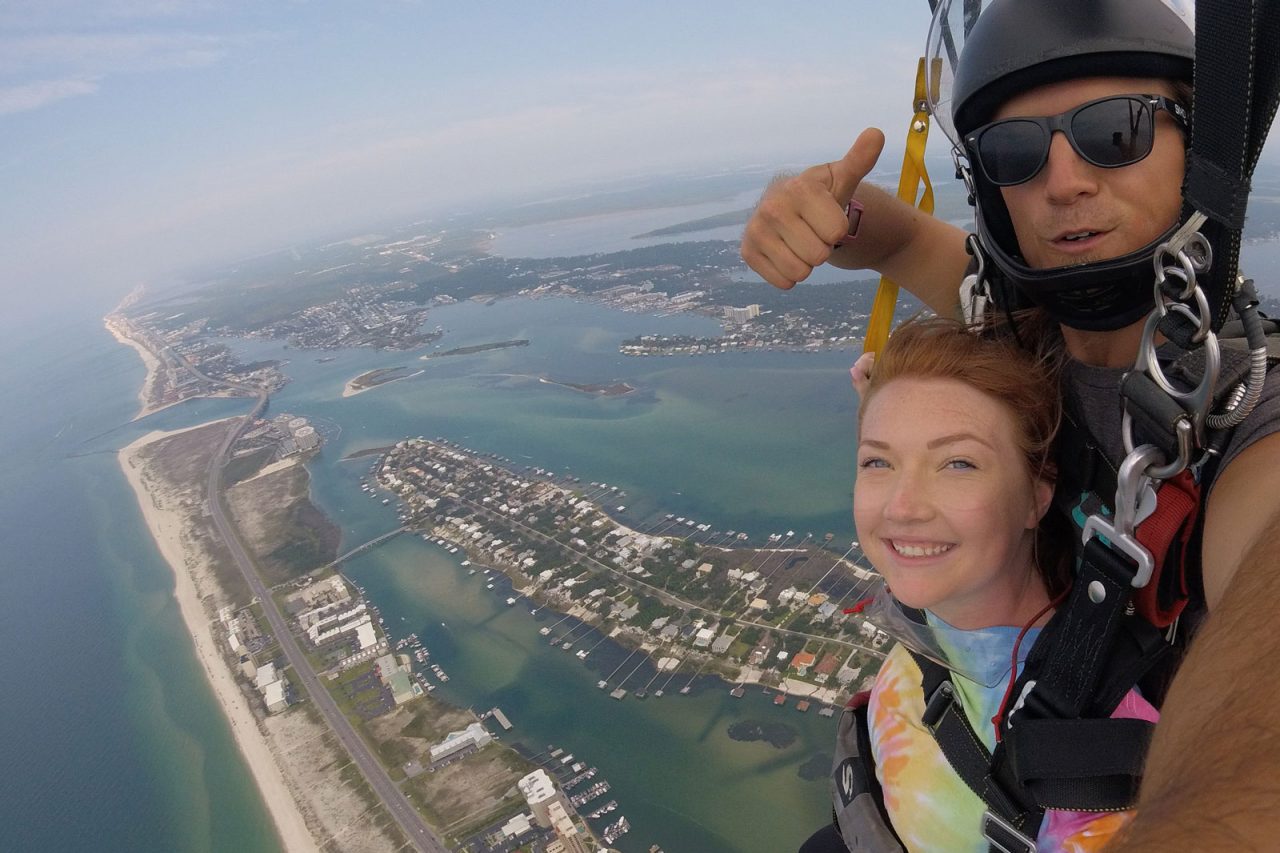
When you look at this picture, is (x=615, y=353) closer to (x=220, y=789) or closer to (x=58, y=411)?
(x=220, y=789)

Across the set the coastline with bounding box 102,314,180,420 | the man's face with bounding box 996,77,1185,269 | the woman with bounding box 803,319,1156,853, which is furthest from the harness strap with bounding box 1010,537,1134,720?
the coastline with bounding box 102,314,180,420

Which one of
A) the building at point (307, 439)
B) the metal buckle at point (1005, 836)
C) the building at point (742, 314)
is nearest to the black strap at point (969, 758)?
the metal buckle at point (1005, 836)

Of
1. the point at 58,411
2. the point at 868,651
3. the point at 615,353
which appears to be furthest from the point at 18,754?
the point at 58,411

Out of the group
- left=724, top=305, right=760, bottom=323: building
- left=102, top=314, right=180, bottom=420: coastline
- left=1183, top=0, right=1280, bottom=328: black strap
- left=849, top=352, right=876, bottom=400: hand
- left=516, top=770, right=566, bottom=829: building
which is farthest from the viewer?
left=102, top=314, right=180, bottom=420: coastline

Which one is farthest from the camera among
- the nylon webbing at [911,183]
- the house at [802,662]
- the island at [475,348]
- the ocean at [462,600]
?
the island at [475,348]

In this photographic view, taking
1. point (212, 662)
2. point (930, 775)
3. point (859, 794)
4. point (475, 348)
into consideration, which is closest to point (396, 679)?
point (212, 662)

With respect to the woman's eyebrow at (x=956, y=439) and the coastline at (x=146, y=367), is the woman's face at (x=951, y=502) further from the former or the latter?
the coastline at (x=146, y=367)

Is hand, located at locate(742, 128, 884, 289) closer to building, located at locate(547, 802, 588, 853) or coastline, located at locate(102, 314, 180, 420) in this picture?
building, located at locate(547, 802, 588, 853)
